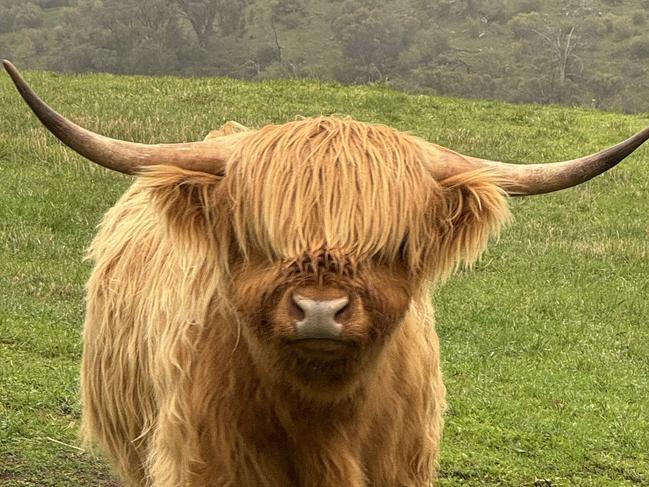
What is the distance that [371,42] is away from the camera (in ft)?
256

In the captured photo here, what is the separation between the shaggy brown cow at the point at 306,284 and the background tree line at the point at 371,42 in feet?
164

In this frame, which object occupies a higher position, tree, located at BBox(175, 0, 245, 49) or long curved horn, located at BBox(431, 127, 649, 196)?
long curved horn, located at BBox(431, 127, 649, 196)

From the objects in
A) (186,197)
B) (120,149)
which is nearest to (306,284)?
(186,197)

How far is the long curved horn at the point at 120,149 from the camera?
112 inches

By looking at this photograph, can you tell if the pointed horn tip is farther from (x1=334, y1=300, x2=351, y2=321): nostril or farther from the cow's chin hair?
(x1=334, y1=300, x2=351, y2=321): nostril

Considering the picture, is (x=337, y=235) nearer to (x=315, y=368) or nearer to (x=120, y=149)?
(x=315, y=368)

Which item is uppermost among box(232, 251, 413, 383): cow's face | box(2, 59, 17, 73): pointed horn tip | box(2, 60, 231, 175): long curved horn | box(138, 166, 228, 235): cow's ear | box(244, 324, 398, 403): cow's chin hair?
box(2, 59, 17, 73): pointed horn tip

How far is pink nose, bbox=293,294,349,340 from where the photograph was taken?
2.63 meters

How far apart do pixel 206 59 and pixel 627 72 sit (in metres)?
30.2

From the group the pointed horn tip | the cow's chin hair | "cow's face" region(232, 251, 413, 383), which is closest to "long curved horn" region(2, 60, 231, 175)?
the pointed horn tip

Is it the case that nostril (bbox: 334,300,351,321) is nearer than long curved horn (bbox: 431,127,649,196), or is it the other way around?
nostril (bbox: 334,300,351,321)

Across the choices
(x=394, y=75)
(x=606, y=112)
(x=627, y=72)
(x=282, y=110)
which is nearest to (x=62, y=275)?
(x=282, y=110)

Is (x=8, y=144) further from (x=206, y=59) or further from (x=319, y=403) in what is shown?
(x=206, y=59)

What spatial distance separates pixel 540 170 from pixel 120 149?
1.23 metres
